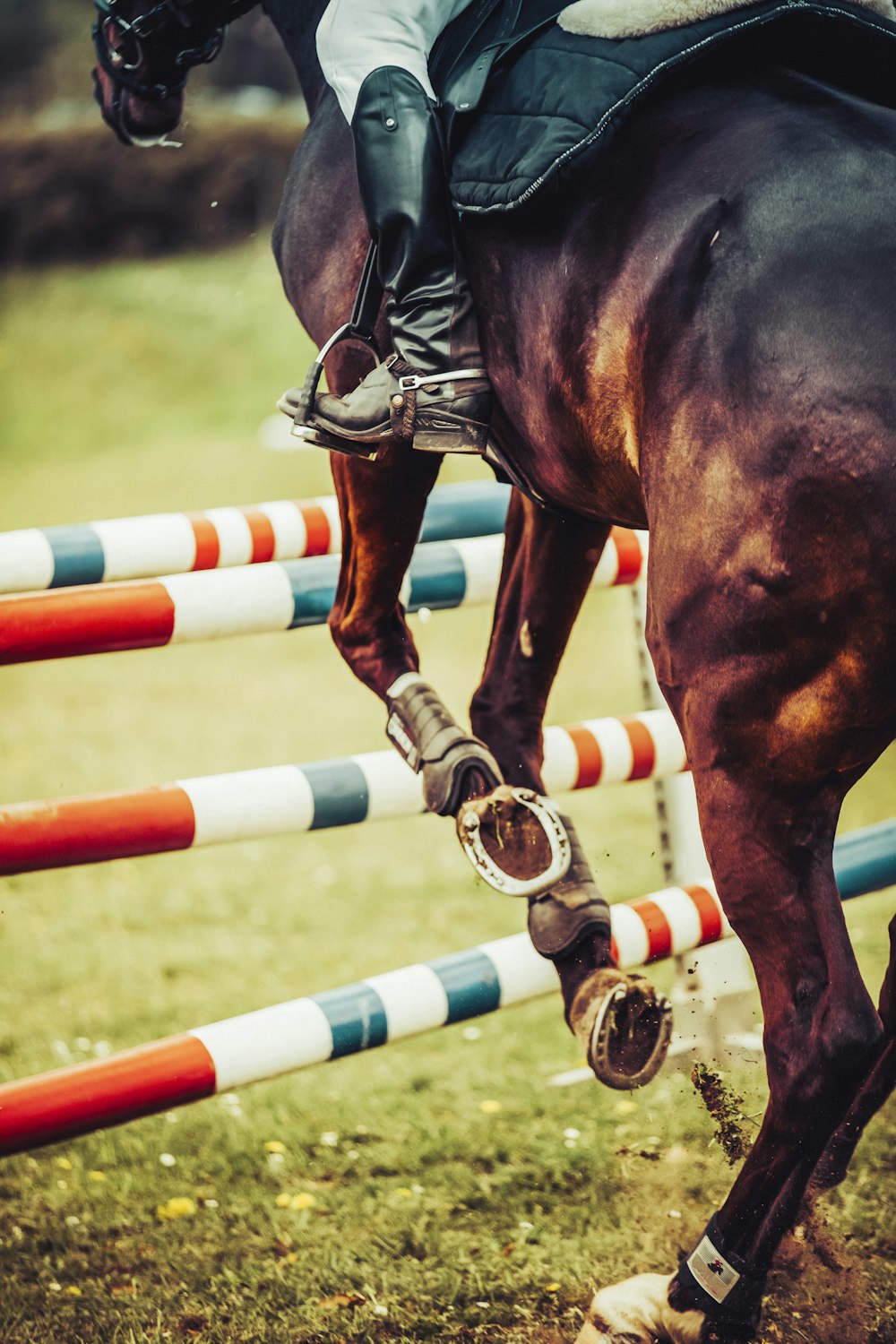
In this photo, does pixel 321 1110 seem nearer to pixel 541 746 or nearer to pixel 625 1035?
pixel 541 746

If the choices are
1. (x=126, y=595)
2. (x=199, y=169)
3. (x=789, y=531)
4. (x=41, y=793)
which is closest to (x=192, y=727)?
(x=41, y=793)

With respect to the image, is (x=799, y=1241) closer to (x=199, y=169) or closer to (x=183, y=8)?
(x=183, y=8)

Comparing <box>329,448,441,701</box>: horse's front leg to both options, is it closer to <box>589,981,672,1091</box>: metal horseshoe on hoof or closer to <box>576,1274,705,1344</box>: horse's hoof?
<box>589,981,672,1091</box>: metal horseshoe on hoof

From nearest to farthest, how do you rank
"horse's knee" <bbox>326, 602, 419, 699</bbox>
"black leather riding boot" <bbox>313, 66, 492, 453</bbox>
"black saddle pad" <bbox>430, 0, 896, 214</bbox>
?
"black saddle pad" <bbox>430, 0, 896, 214</bbox>, "black leather riding boot" <bbox>313, 66, 492, 453</bbox>, "horse's knee" <bbox>326, 602, 419, 699</bbox>

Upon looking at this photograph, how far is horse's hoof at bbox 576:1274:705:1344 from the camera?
2553mm

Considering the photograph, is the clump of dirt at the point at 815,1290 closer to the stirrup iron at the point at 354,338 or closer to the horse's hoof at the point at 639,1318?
the horse's hoof at the point at 639,1318

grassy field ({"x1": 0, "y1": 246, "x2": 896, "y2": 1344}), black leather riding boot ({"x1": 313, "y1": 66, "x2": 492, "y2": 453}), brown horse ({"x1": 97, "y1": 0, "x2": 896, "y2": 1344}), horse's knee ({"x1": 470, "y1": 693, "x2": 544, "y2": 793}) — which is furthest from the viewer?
horse's knee ({"x1": 470, "y1": 693, "x2": 544, "y2": 793})

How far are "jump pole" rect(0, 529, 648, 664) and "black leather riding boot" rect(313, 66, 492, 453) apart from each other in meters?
0.71

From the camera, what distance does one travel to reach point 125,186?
Answer: 2250cm

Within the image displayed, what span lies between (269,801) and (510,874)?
615mm

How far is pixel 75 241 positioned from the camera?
74.6 ft

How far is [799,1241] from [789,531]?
1.64 metres

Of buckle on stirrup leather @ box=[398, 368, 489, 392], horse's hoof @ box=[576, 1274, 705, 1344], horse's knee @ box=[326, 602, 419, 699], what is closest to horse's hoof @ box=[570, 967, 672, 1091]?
horse's hoof @ box=[576, 1274, 705, 1344]

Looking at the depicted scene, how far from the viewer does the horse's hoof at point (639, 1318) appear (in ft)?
8.38
